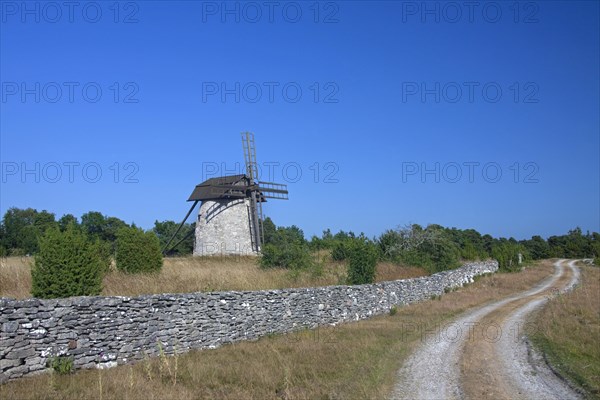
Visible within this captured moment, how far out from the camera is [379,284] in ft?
75.1

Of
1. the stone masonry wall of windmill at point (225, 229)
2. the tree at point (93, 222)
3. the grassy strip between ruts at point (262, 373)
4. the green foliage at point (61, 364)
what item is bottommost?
the grassy strip between ruts at point (262, 373)

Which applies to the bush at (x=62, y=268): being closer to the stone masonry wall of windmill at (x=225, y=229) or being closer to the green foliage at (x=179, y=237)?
the stone masonry wall of windmill at (x=225, y=229)

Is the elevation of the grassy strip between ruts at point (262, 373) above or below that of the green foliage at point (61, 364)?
below

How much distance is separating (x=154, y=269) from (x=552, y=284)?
105ft

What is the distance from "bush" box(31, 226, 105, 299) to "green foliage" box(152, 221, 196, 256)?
3106 cm

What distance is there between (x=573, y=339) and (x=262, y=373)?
33.9 feet

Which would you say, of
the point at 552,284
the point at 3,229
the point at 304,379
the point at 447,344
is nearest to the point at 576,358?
the point at 447,344

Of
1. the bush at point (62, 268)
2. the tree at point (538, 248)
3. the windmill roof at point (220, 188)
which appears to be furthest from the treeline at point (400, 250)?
the tree at point (538, 248)

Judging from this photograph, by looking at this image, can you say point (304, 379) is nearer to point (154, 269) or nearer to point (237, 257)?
point (154, 269)

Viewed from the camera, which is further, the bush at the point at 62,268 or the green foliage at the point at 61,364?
the bush at the point at 62,268

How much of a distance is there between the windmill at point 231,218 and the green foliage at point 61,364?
31.9 metres

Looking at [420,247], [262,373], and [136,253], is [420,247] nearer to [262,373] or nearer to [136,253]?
[136,253]

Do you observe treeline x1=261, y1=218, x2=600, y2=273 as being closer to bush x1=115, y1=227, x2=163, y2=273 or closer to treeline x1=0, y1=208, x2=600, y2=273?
treeline x1=0, y1=208, x2=600, y2=273

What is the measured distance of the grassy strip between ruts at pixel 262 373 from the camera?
8656 mm
